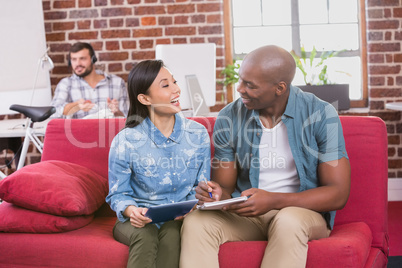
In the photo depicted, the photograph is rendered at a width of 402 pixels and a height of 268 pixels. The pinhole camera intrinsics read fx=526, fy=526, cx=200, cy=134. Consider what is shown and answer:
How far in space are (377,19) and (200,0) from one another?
153cm

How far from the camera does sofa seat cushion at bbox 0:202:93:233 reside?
6.86ft

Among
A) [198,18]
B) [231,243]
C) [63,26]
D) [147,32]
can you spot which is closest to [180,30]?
[198,18]

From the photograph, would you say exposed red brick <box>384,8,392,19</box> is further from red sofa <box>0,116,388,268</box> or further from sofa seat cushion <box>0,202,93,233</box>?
sofa seat cushion <box>0,202,93,233</box>

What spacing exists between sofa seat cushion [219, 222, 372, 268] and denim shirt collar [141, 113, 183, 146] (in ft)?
1.69

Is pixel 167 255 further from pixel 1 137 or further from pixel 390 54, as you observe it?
pixel 390 54

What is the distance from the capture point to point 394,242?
3129 mm

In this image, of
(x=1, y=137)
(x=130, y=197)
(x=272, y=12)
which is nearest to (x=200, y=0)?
(x=272, y=12)

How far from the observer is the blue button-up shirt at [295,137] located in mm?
2047

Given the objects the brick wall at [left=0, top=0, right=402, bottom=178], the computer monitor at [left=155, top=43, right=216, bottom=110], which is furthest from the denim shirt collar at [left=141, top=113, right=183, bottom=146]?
the brick wall at [left=0, top=0, right=402, bottom=178]

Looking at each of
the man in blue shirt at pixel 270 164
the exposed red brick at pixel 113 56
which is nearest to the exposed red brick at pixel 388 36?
the exposed red brick at pixel 113 56

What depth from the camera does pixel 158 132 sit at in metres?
2.19

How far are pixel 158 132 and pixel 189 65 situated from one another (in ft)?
3.99

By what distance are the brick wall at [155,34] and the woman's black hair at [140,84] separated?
7.93 feet

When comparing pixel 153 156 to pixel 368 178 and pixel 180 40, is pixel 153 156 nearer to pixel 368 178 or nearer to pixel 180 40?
pixel 368 178
